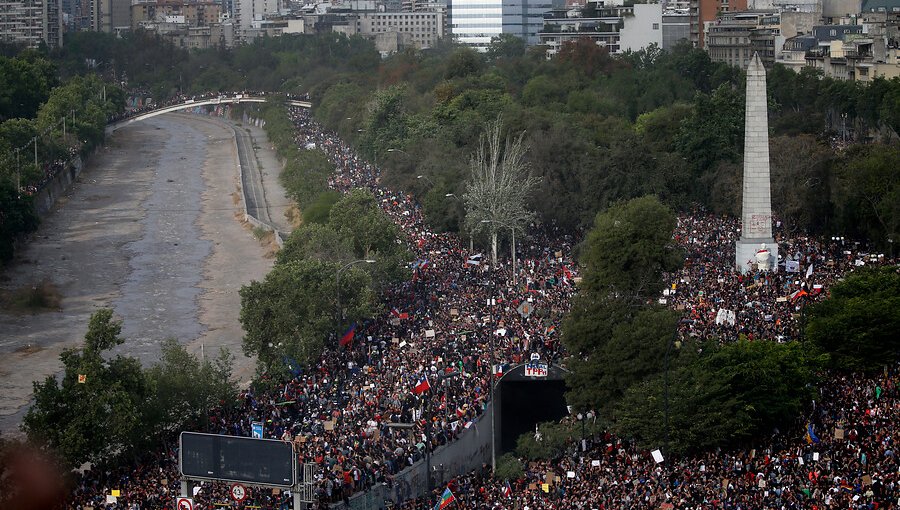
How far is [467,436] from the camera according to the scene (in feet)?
133

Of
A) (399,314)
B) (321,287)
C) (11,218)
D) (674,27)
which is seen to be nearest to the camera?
(321,287)

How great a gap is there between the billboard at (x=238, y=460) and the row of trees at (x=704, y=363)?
920 cm

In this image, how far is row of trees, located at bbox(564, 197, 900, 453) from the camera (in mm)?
37750

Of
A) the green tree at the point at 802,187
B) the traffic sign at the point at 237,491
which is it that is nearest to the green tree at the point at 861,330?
the traffic sign at the point at 237,491

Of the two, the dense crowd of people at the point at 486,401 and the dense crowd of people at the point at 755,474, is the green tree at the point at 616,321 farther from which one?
the dense crowd of people at the point at 755,474

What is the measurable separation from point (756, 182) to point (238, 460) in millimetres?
27879

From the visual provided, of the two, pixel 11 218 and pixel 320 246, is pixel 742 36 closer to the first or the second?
pixel 11 218

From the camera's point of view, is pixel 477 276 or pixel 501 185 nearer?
pixel 477 276

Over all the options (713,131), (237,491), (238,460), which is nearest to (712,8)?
(713,131)

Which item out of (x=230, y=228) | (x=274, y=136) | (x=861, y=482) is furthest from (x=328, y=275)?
(x=274, y=136)

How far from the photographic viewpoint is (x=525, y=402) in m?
46.5

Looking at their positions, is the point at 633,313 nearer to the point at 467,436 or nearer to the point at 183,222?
the point at 467,436

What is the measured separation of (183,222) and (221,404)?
178 feet

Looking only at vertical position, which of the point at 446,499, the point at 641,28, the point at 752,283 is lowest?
the point at 446,499
